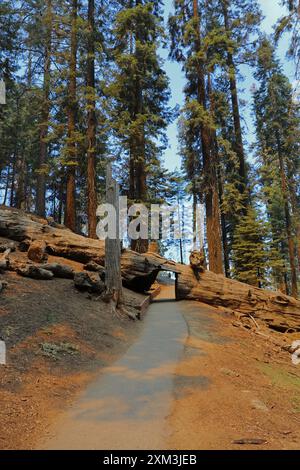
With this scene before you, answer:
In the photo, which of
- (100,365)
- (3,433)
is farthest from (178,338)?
(3,433)

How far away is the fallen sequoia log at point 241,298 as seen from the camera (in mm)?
11656

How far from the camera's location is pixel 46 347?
238 inches

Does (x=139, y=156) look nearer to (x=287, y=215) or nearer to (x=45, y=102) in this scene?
(x=45, y=102)

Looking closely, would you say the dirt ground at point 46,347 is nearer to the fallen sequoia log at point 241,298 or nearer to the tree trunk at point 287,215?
the fallen sequoia log at point 241,298

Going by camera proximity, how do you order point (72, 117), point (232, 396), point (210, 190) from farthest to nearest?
1. point (72, 117)
2. point (210, 190)
3. point (232, 396)

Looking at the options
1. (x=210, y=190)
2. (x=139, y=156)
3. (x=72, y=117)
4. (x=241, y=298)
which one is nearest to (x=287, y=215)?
(x=210, y=190)

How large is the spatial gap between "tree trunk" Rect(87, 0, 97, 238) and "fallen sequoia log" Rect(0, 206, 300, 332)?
→ 9.41 feet

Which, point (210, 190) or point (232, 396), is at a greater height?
point (210, 190)

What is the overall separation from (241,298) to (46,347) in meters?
8.17

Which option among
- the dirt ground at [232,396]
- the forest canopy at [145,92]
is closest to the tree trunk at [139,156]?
the forest canopy at [145,92]

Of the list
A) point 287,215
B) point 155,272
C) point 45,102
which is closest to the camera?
point 155,272

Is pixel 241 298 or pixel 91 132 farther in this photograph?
pixel 91 132

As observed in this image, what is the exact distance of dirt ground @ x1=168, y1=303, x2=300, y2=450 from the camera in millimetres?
3684

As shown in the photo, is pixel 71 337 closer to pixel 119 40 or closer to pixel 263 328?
pixel 263 328
